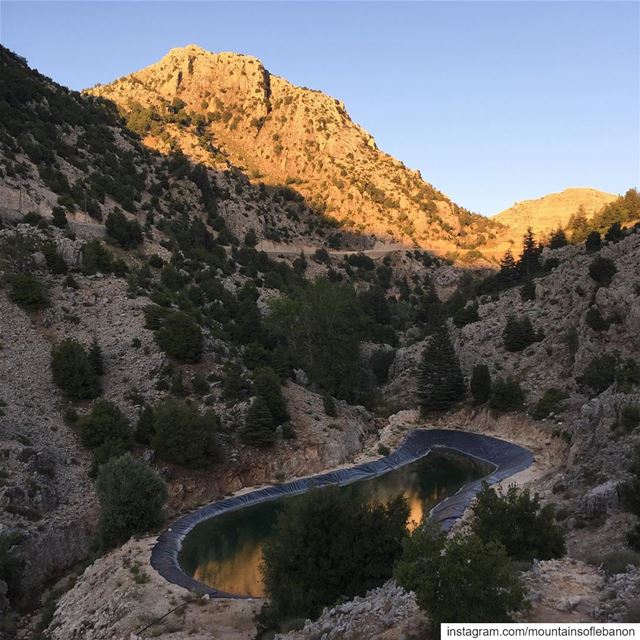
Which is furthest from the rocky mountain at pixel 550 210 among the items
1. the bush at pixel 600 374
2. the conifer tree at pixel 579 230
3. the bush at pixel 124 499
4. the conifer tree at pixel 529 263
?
the bush at pixel 124 499

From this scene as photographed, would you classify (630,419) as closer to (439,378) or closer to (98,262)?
(439,378)

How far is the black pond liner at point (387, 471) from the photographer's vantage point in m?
28.5

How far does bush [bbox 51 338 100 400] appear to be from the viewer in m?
42.8

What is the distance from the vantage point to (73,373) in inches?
1692

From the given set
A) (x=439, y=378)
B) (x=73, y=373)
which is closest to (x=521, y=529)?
(x=73, y=373)

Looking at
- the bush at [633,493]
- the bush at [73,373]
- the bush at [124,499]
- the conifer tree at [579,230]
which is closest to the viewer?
the bush at [633,493]

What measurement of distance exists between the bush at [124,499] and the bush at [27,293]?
2304cm

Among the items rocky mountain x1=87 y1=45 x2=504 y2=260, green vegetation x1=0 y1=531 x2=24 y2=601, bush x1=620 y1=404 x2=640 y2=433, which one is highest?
rocky mountain x1=87 y1=45 x2=504 y2=260

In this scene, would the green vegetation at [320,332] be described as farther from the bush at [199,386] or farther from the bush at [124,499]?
the bush at [124,499]

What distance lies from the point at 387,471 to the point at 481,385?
16.8 meters

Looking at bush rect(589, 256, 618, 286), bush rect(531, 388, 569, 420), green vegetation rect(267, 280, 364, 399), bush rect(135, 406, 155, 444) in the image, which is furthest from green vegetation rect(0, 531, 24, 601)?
bush rect(589, 256, 618, 286)

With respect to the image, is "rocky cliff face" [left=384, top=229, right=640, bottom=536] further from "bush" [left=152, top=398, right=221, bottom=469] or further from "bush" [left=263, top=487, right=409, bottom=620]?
"bush" [left=152, top=398, right=221, bottom=469]

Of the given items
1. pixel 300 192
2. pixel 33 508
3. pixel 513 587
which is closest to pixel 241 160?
pixel 300 192

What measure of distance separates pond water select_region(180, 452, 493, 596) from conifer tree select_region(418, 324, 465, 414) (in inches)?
328
